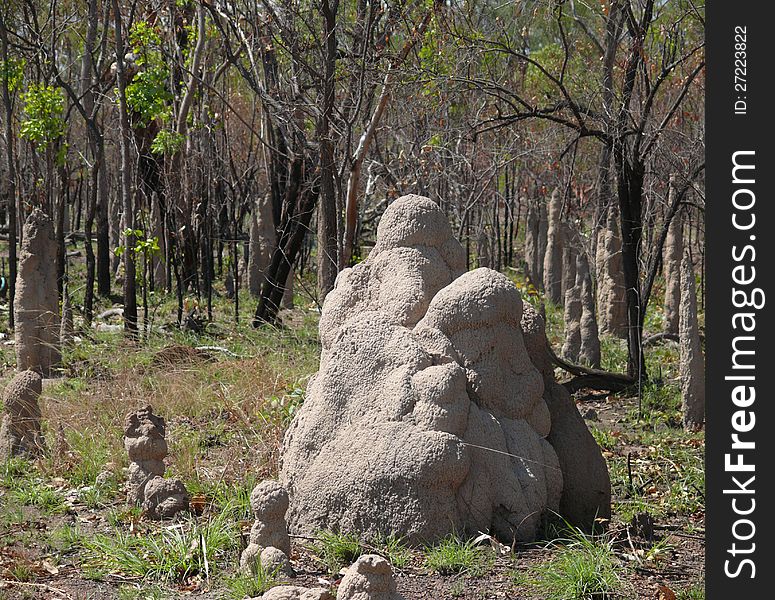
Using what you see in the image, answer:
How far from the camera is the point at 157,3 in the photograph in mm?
14625

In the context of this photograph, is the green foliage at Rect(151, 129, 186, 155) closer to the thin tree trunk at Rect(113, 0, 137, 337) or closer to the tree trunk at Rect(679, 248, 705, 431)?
the thin tree trunk at Rect(113, 0, 137, 337)

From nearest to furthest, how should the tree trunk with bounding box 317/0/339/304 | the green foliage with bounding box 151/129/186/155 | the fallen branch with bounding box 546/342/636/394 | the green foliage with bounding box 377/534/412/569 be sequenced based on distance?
the green foliage with bounding box 377/534/412/569
the tree trunk with bounding box 317/0/339/304
the fallen branch with bounding box 546/342/636/394
the green foliage with bounding box 151/129/186/155

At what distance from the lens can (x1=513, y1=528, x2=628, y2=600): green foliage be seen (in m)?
4.64

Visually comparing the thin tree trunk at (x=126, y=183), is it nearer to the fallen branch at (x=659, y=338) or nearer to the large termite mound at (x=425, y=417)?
the fallen branch at (x=659, y=338)

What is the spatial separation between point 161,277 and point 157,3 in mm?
5340

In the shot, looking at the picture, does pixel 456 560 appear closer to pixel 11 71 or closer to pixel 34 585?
pixel 34 585

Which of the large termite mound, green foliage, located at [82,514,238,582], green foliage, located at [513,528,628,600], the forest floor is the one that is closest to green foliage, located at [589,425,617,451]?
the forest floor

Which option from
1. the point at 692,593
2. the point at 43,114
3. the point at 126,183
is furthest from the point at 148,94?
the point at 692,593

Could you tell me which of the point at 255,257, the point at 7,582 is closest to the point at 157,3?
the point at 255,257

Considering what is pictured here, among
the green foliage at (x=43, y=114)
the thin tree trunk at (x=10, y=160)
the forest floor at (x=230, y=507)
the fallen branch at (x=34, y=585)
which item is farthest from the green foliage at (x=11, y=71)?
the fallen branch at (x=34, y=585)

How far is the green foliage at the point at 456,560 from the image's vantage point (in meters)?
4.96

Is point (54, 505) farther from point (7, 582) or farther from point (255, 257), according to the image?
point (255, 257)

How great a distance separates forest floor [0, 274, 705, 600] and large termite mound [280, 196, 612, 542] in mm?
190

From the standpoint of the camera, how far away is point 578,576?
4688 millimetres
